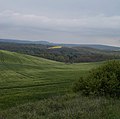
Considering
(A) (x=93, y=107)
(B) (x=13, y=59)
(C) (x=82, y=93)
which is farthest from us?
(B) (x=13, y=59)

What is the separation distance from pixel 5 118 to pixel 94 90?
39.7 ft

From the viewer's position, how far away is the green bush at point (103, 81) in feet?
73.5

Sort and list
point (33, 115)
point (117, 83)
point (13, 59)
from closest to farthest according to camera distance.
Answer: point (33, 115) < point (117, 83) < point (13, 59)

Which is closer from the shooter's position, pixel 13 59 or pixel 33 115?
pixel 33 115

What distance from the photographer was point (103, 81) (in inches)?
905

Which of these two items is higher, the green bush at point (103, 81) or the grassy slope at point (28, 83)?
the green bush at point (103, 81)

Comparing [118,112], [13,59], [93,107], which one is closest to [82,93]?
[93,107]

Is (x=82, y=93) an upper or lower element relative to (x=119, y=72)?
→ lower

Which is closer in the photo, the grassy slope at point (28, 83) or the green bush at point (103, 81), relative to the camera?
the green bush at point (103, 81)

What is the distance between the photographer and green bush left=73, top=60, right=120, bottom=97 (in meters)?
22.4

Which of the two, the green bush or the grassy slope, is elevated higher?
the green bush

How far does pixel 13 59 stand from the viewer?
122 metres

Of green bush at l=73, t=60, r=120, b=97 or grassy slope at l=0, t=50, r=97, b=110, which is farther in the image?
grassy slope at l=0, t=50, r=97, b=110

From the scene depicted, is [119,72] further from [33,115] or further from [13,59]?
[13,59]
